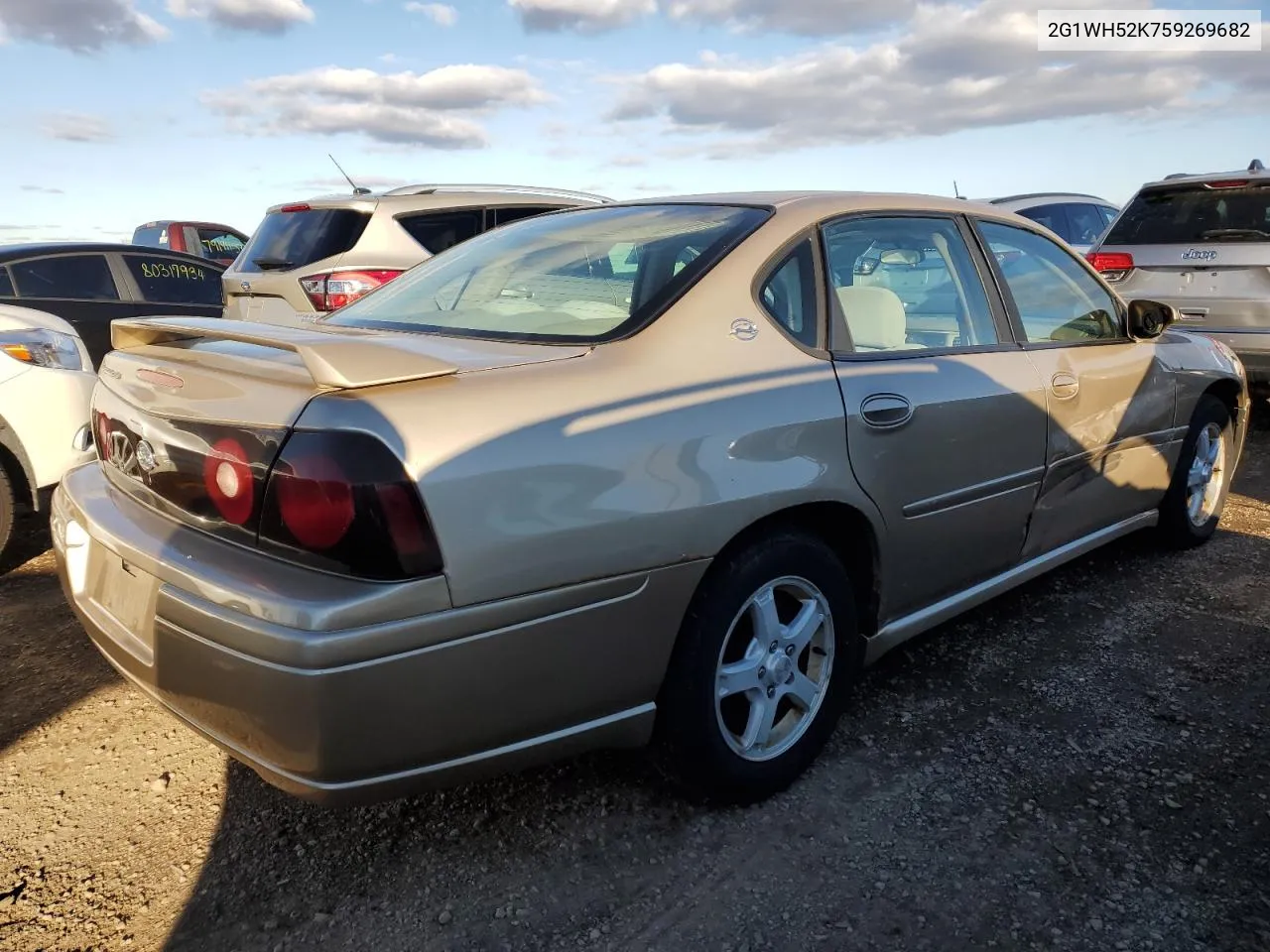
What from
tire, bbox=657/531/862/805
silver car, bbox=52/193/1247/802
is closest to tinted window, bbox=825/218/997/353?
silver car, bbox=52/193/1247/802

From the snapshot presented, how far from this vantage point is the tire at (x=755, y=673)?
7.27 ft

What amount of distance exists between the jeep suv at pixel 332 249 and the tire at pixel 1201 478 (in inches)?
135

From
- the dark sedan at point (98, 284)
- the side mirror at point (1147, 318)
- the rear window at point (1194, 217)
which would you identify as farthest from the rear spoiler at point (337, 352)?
the rear window at point (1194, 217)

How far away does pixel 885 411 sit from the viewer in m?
2.56

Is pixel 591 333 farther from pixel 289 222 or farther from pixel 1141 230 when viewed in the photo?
pixel 1141 230

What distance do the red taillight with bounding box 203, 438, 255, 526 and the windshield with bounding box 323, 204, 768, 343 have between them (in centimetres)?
70

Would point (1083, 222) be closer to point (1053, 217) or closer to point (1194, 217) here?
point (1053, 217)

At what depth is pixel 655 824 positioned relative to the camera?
2.40 meters

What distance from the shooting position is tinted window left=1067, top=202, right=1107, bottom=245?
32.2 feet

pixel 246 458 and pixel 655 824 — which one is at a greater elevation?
pixel 246 458

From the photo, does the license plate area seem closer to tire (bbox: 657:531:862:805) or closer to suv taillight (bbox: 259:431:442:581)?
suv taillight (bbox: 259:431:442:581)

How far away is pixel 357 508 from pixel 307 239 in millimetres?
A: 4670

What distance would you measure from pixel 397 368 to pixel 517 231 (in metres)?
1.40

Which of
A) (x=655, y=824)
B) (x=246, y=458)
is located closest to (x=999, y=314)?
(x=655, y=824)
